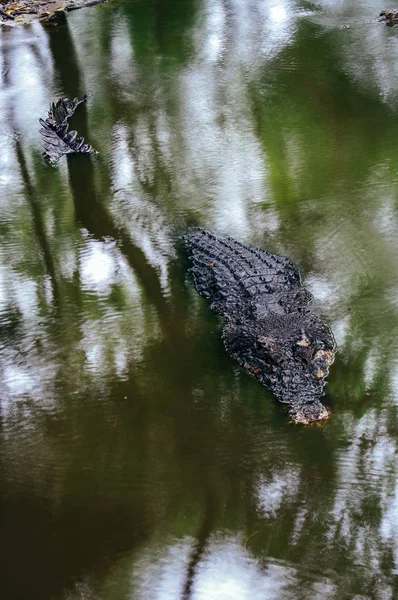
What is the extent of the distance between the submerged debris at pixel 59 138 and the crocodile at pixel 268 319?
2.53 meters

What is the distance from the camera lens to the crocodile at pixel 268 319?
14.1ft

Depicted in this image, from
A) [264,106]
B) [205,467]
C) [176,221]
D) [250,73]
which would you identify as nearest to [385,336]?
[205,467]

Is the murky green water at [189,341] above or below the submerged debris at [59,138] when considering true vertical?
below

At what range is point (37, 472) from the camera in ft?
13.3

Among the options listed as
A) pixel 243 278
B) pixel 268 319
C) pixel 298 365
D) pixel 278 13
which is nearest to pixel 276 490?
pixel 298 365

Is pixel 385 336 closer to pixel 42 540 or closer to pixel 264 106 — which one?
pixel 42 540

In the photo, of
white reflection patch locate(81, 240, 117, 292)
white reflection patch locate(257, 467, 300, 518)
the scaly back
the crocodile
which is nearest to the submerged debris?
white reflection patch locate(81, 240, 117, 292)

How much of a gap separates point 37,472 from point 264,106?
5.97 m

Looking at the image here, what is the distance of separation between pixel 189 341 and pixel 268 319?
1.93 ft

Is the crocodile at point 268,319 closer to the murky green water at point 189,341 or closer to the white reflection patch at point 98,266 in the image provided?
the murky green water at point 189,341

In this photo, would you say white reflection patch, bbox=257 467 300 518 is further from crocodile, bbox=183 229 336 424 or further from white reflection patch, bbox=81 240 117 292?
white reflection patch, bbox=81 240 117 292

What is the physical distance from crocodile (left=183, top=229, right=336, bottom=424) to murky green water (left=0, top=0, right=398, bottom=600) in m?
0.11

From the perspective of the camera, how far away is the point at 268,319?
4.80 m

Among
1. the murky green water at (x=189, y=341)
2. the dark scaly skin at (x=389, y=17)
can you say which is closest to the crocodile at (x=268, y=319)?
the murky green water at (x=189, y=341)
